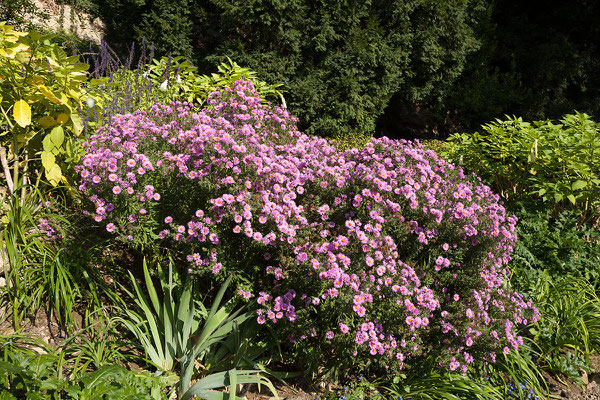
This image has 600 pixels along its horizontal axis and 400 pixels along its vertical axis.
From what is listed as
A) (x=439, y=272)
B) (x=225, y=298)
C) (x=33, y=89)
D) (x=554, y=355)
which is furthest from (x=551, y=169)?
(x=33, y=89)

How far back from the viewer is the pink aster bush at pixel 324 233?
2.41 meters

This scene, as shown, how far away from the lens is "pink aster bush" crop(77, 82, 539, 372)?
7.90 ft

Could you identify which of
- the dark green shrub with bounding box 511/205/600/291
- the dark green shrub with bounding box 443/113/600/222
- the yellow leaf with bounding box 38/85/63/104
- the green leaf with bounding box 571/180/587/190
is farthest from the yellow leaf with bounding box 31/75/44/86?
the green leaf with bounding box 571/180/587/190

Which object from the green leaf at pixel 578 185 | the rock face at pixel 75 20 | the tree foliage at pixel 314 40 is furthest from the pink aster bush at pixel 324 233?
the rock face at pixel 75 20

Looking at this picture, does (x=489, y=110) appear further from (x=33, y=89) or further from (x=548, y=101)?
(x=33, y=89)

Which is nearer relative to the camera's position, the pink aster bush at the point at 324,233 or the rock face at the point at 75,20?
the pink aster bush at the point at 324,233

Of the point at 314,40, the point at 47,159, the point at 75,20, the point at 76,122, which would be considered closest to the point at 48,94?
the point at 76,122

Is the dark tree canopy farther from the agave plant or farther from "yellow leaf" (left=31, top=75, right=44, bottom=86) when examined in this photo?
the agave plant

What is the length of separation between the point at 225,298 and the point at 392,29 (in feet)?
16.3

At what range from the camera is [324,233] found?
2.59 meters

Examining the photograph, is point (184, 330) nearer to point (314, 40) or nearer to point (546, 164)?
point (546, 164)

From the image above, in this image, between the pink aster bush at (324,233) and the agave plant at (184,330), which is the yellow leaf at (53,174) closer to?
the pink aster bush at (324,233)

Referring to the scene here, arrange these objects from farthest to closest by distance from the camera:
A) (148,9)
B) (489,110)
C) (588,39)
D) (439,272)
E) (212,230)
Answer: (588,39) → (489,110) → (148,9) → (439,272) → (212,230)

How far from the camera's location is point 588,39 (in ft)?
30.6
